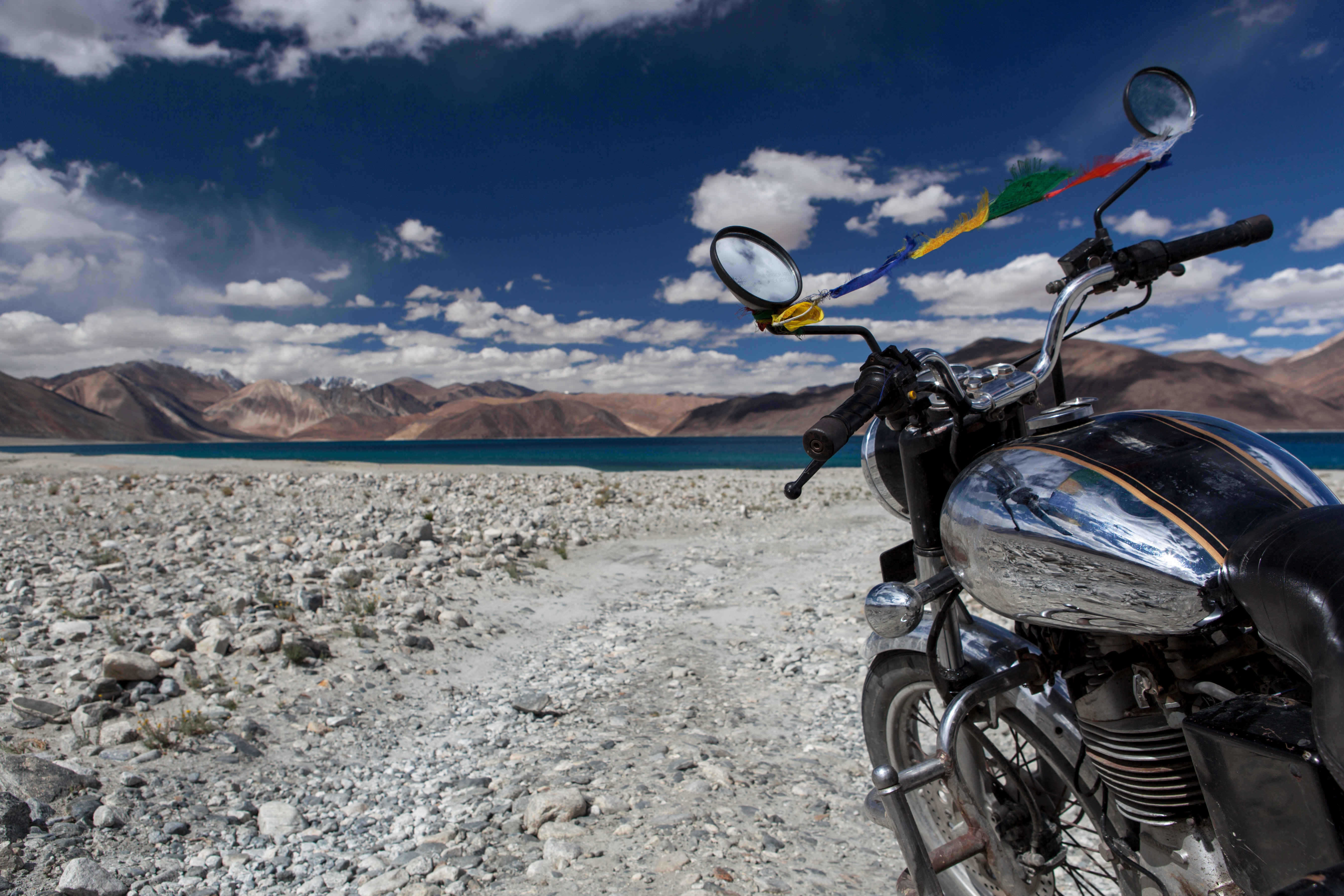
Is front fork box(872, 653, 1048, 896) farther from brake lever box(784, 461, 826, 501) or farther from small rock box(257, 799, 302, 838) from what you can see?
small rock box(257, 799, 302, 838)

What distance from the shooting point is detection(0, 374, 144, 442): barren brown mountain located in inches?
6107

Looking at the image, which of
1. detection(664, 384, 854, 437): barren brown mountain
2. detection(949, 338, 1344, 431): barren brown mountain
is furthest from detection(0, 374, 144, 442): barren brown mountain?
detection(949, 338, 1344, 431): barren brown mountain

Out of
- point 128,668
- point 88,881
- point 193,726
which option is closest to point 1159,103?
point 88,881

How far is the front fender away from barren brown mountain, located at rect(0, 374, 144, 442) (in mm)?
206384

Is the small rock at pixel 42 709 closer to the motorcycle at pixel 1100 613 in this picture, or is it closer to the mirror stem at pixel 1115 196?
the motorcycle at pixel 1100 613

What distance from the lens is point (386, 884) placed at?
2.48 meters

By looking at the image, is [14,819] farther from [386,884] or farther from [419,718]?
[419,718]

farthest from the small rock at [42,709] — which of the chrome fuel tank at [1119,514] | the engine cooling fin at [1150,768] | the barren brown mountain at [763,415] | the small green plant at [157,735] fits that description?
the barren brown mountain at [763,415]

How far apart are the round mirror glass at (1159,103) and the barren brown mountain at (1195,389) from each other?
12459cm

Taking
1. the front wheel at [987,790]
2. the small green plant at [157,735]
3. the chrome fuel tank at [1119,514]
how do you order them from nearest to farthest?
the chrome fuel tank at [1119,514], the front wheel at [987,790], the small green plant at [157,735]

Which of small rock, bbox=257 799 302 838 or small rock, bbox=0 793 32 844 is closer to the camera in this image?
small rock, bbox=0 793 32 844

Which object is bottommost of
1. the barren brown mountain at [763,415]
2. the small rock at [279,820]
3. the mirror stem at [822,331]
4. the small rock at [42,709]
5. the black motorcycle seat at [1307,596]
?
the small rock at [279,820]

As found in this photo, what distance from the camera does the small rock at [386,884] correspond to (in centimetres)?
244

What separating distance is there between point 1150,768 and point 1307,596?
2.18 feet
